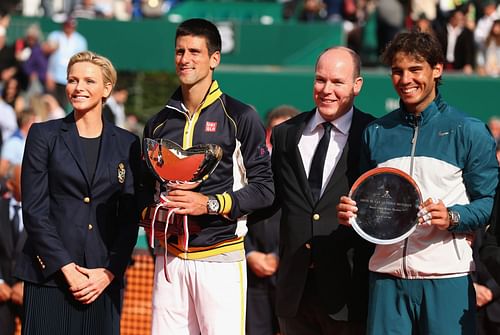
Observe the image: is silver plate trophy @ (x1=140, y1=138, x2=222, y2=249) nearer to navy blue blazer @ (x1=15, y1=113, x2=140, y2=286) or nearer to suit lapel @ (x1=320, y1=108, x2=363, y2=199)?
navy blue blazer @ (x1=15, y1=113, x2=140, y2=286)

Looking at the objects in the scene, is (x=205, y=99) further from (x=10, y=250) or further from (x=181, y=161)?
(x=10, y=250)

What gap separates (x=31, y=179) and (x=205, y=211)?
106 centimetres

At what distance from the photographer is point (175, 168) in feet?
17.5

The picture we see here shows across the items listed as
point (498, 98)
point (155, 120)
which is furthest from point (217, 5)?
point (155, 120)

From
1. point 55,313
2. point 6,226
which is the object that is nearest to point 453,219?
point 55,313

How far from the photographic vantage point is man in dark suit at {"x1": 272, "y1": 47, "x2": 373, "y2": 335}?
5.78 meters

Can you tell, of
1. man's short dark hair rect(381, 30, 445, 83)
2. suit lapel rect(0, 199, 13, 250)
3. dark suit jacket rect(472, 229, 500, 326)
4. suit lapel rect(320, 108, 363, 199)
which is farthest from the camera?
suit lapel rect(0, 199, 13, 250)

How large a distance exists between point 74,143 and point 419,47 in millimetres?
2079

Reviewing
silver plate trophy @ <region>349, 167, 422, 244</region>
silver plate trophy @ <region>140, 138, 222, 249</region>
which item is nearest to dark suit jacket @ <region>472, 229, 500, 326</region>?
silver plate trophy @ <region>349, 167, 422, 244</region>

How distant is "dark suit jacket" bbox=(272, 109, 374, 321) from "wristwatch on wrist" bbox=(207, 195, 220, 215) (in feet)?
2.01

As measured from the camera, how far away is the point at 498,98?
15273 millimetres

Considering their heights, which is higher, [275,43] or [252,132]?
[275,43]

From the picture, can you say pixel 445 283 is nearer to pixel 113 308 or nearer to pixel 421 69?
pixel 421 69

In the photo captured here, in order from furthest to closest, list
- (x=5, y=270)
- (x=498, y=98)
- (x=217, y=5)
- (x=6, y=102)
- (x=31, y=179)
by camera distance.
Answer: (x=217, y=5) < (x=6, y=102) < (x=498, y=98) < (x=5, y=270) < (x=31, y=179)
